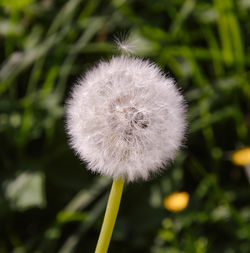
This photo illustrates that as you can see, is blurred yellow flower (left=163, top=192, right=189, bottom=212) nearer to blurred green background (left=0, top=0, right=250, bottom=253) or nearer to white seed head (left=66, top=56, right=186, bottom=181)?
blurred green background (left=0, top=0, right=250, bottom=253)

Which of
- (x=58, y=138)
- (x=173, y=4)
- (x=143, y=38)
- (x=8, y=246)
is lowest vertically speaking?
(x=8, y=246)

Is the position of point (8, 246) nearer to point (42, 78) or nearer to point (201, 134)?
point (42, 78)

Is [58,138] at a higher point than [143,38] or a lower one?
lower

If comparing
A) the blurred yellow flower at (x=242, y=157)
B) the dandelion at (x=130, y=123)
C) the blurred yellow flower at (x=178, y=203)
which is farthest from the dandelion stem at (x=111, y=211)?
the blurred yellow flower at (x=242, y=157)

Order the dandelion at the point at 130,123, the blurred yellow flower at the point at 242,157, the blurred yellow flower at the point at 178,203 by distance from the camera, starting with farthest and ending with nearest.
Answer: the blurred yellow flower at the point at 242,157 < the blurred yellow flower at the point at 178,203 < the dandelion at the point at 130,123

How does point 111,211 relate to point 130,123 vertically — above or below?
below

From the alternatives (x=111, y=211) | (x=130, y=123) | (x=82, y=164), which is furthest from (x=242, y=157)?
(x=111, y=211)

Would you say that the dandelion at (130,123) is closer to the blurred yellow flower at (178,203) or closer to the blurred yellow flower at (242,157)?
the blurred yellow flower at (178,203)

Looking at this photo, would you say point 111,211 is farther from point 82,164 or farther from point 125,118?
point 82,164

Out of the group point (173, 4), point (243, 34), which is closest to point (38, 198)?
point (173, 4)
